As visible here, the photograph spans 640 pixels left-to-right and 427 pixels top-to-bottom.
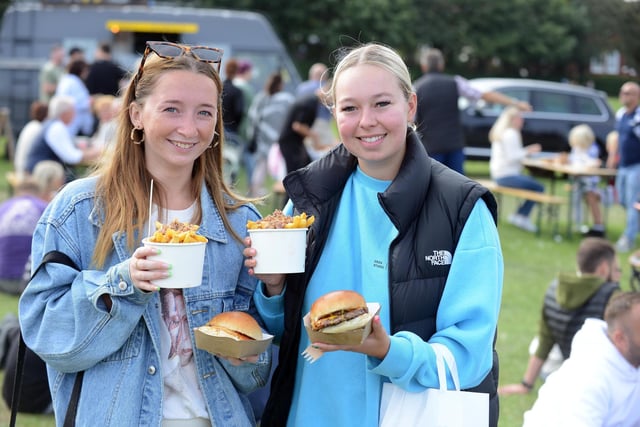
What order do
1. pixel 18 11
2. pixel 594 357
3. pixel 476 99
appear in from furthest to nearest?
1. pixel 18 11
2. pixel 476 99
3. pixel 594 357

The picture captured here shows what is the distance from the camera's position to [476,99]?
11492mm

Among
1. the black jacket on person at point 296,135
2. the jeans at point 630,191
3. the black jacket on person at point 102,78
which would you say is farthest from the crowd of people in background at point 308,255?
the black jacket on person at point 102,78

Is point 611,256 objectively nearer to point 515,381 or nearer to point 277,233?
point 515,381

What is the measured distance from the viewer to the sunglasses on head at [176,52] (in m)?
2.53

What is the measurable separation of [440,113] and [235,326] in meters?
8.73

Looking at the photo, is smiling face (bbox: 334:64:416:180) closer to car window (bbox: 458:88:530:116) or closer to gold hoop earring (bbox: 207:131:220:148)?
gold hoop earring (bbox: 207:131:220:148)

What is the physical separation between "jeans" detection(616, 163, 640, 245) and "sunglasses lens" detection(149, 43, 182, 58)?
10.1 m

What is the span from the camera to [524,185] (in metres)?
13.1

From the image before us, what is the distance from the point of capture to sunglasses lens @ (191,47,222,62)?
2578 millimetres

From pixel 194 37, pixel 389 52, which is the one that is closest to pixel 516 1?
pixel 194 37

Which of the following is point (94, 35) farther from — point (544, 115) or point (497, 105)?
point (544, 115)

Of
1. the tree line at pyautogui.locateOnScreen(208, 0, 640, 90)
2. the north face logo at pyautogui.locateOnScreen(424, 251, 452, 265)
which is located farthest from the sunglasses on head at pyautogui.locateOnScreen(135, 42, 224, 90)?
the tree line at pyautogui.locateOnScreen(208, 0, 640, 90)

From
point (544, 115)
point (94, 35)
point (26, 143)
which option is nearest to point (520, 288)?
point (26, 143)

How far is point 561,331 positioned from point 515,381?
58 centimetres
